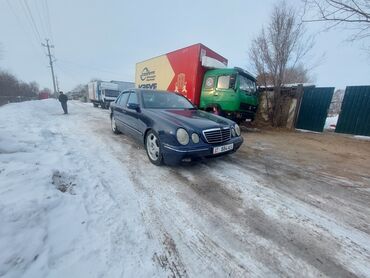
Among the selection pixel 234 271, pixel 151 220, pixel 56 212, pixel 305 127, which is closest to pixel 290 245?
pixel 234 271

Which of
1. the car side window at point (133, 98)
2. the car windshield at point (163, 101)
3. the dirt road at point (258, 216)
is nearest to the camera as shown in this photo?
the dirt road at point (258, 216)

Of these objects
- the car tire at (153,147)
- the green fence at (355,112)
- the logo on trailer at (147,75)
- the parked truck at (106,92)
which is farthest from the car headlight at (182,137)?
the parked truck at (106,92)

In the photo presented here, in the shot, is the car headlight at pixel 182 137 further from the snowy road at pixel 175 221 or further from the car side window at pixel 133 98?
the car side window at pixel 133 98

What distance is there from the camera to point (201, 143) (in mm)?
3309

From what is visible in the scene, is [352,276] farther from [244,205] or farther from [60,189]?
[60,189]

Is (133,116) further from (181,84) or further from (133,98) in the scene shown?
(181,84)

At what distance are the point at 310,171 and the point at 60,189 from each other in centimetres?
451

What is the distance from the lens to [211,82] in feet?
26.4

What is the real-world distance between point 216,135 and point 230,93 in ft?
14.8

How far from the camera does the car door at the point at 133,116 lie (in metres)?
4.35

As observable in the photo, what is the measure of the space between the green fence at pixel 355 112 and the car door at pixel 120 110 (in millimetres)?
9297

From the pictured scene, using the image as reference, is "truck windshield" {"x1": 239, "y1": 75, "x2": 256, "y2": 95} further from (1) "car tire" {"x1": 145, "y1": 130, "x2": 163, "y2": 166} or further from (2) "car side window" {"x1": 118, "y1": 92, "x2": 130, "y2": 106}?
(1) "car tire" {"x1": 145, "y1": 130, "x2": 163, "y2": 166}

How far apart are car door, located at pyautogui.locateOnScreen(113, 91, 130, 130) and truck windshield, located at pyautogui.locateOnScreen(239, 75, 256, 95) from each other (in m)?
4.46

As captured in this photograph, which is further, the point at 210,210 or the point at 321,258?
the point at 210,210
